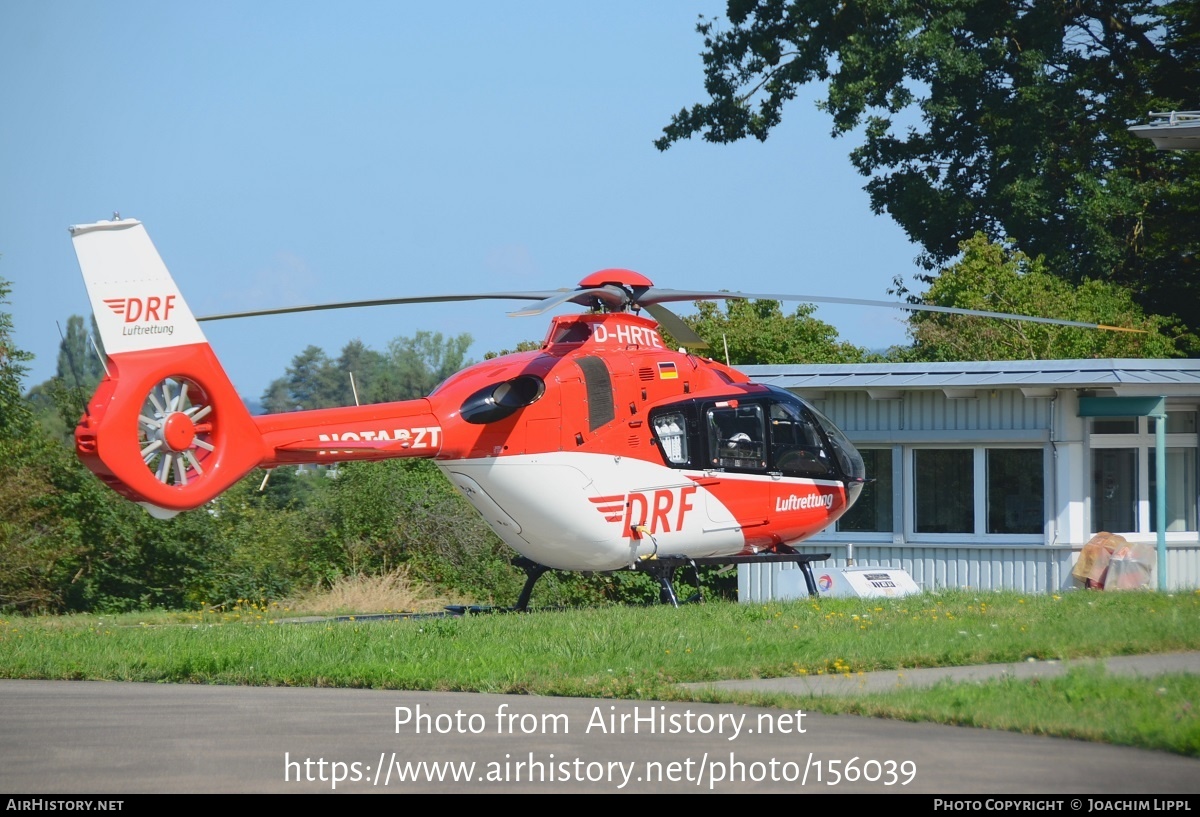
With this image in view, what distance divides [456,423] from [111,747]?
738 cm

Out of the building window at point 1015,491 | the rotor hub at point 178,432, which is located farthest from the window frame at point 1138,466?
the rotor hub at point 178,432

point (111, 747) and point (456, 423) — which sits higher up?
point (456, 423)

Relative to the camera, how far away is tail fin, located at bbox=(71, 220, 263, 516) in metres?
12.6

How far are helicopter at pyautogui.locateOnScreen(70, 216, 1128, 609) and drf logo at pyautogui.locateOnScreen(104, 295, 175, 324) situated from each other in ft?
0.06

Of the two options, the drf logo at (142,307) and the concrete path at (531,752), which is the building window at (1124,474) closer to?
the concrete path at (531,752)

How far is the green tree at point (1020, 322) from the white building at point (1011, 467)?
11.5 meters

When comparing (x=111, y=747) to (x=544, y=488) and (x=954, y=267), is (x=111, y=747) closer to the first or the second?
(x=544, y=488)

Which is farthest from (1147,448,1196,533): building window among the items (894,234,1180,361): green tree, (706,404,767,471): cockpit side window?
(894,234,1180,361): green tree

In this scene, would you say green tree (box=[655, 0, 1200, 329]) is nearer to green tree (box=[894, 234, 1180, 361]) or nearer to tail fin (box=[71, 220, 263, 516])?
green tree (box=[894, 234, 1180, 361])

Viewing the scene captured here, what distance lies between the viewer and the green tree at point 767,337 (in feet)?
112

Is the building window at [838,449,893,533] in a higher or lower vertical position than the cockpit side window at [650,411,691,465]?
lower
